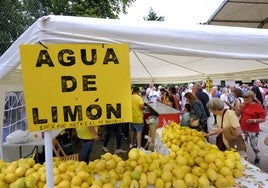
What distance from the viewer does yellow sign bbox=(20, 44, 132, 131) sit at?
175cm

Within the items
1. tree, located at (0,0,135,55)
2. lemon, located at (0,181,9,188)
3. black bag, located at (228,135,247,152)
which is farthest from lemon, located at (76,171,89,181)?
tree, located at (0,0,135,55)

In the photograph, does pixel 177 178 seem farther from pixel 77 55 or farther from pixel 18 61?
pixel 18 61

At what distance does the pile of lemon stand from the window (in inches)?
121

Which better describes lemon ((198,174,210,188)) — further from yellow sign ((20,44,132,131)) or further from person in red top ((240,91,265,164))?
person in red top ((240,91,265,164))

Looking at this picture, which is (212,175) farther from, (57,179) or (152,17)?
(152,17)

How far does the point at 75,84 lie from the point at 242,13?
7009 mm

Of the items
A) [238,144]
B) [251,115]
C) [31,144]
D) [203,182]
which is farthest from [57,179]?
[251,115]

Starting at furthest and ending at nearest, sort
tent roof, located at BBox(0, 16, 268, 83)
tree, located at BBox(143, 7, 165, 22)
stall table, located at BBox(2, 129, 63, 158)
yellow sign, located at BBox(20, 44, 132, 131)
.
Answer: tree, located at BBox(143, 7, 165, 22) < stall table, located at BBox(2, 129, 63, 158) < tent roof, located at BBox(0, 16, 268, 83) < yellow sign, located at BBox(20, 44, 132, 131)

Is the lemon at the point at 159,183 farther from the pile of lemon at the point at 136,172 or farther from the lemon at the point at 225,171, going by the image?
the lemon at the point at 225,171

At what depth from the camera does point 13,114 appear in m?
5.61

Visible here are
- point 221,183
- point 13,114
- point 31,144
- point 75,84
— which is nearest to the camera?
point 75,84

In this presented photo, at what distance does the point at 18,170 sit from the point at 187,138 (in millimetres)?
1971

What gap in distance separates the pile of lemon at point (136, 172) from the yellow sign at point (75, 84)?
Answer: 0.62 m

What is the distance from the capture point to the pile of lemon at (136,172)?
224 centimetres
